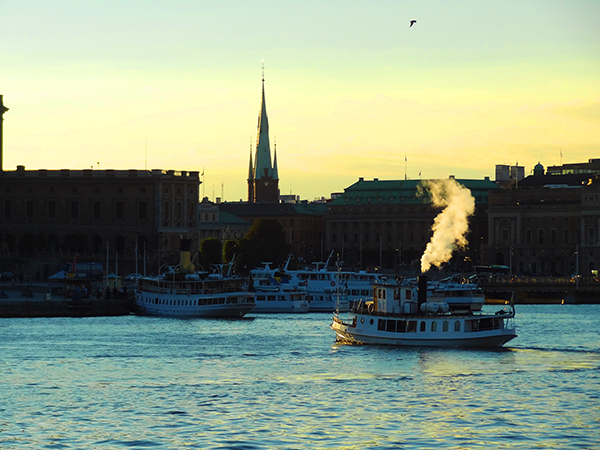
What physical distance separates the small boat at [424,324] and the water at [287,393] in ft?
3.22

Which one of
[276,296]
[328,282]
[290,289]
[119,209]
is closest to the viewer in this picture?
[276,296]

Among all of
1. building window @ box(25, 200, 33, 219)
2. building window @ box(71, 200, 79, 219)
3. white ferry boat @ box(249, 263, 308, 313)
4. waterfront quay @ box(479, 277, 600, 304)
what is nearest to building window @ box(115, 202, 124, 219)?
building window @ box(71, 200, 79, 219)

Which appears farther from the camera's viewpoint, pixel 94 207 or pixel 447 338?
pixel 94 207

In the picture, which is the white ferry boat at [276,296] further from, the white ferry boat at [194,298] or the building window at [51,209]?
the building window at [51,209]

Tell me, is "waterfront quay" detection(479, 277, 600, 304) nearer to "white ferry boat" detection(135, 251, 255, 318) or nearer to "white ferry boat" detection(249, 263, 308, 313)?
"white ferry boat" detection(249, 263, 308, 313)

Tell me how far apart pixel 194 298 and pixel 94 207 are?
64.2 meters

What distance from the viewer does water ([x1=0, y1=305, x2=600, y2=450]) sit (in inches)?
2023

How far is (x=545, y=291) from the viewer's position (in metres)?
174

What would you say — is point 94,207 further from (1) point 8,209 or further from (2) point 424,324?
(2) point 424,324

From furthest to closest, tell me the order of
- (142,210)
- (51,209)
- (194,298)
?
1. (51,209)
2. (142,210)
3. (194,298)

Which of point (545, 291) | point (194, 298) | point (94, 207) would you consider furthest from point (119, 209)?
point (194, 298)

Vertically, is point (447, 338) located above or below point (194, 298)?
below

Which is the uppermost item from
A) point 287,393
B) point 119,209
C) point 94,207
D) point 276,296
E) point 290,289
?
point 94,207

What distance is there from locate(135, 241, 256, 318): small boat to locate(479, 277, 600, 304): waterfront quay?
5785 centimetres
